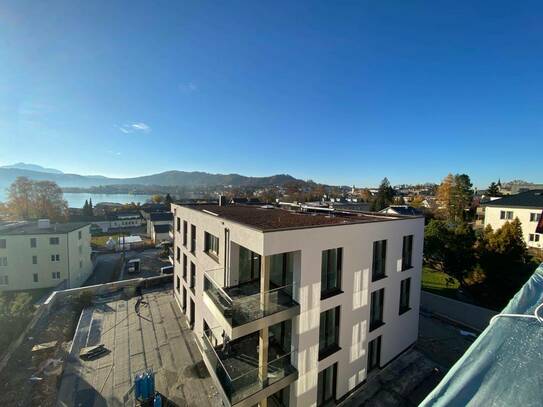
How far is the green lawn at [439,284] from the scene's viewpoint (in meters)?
18.9

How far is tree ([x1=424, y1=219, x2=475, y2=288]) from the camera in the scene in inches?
698

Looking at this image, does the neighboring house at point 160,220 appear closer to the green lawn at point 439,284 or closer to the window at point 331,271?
the green lawn at point 439,284

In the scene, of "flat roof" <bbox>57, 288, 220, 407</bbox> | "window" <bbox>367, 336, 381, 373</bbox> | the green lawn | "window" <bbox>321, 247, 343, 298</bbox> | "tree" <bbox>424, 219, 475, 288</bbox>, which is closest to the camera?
"window" <bbox>321, 247, 343, 298</bbox>

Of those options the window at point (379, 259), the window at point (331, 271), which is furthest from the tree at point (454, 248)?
the window at point (331, 271)

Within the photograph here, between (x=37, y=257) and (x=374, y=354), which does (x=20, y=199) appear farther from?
(x=374, y=354)

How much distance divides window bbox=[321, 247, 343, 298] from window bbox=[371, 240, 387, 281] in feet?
7.11

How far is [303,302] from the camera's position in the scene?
7.68m

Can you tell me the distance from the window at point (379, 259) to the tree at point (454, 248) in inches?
423

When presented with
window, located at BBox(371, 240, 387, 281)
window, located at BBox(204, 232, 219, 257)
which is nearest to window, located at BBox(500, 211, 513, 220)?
window, located at BBox(371, 240, 387, 281)

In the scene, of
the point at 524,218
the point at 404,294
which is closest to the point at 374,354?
the point at 404,294

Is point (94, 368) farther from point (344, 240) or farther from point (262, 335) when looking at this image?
point (344, 240)

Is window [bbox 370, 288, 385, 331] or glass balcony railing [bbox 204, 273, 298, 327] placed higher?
glass balcony railing [bbox 204, 273, 298, 327]

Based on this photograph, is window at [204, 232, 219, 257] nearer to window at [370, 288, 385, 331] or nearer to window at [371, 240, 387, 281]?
window at [371, 240, 387, 281]

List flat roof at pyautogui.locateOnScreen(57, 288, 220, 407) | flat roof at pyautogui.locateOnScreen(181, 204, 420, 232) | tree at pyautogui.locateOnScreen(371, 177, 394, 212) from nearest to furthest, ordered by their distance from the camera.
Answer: flat roof at pyautogui.locateOnScreen(181, 204, 420, 232), flat roof at pyautogui.locateOnScreen(57, 288, 220, 407), tree at pyautogui.locateOnScreen(371, 177, 394, 212)
